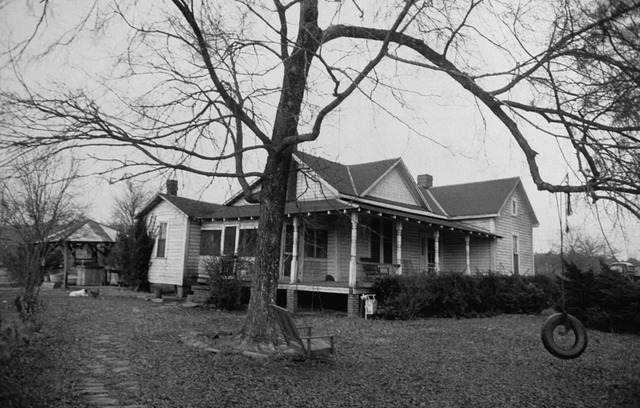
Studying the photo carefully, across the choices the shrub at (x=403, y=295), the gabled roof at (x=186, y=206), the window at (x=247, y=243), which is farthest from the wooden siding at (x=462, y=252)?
the gabled roof at (x=186, y=206)

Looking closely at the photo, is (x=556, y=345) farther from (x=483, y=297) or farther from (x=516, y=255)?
(x=516, y=255)

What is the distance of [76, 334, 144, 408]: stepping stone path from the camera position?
522cm

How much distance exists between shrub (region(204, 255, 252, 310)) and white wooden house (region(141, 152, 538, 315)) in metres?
0.79

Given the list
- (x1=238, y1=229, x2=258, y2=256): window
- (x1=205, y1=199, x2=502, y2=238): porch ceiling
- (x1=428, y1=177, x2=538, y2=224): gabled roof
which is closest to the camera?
(x1=205, y1=199, x2=502, y2=238): porch ceiling

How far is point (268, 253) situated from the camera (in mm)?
8781

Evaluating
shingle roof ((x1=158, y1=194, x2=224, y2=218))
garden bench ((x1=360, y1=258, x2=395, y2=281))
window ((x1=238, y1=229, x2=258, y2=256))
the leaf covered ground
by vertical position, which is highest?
shingle roof ((x1=158, y1=194, x2=224, y2=218))

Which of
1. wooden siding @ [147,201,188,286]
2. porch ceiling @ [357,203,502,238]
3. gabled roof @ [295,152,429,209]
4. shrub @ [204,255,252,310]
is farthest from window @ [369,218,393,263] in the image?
wooden siding @ [147,201,188,286]

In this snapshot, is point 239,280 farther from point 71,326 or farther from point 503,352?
point 503,352

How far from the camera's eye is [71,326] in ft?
35.8

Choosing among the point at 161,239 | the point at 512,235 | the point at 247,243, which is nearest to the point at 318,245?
the point at 247,243

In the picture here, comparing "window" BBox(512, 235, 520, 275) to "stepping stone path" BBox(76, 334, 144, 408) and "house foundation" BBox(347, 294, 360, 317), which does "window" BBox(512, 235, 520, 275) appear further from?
"stepping stone path" BBox(76, 334, 144, 408)

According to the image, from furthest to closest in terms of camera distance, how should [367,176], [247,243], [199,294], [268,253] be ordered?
1. [367,176]
2. [199,294]
3. [247,243]
4. [268,253]

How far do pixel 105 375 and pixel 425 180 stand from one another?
26481 mm

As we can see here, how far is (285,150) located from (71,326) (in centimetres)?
650
